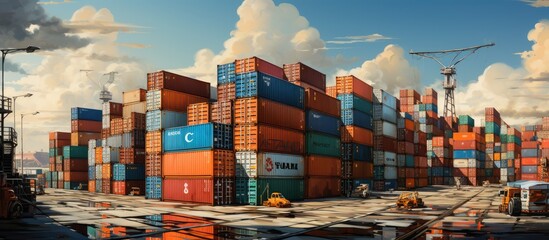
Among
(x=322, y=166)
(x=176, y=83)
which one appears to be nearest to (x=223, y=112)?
(x=176, y=83)

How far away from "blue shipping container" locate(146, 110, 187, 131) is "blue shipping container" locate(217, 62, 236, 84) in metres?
7.80

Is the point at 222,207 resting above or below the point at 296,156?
below

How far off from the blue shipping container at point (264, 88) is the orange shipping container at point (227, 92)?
1.05 meters

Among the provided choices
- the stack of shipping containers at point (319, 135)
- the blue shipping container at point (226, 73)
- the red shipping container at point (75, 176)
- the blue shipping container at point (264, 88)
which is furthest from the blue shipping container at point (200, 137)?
the red shipping container at point (75, 176)

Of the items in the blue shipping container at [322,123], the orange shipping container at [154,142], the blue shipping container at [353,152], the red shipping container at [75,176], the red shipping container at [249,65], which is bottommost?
the red shipping container at [75,176]

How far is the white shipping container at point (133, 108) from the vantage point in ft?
214

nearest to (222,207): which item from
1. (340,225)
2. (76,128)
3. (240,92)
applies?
(240,92)

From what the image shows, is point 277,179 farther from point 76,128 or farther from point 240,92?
point 76,128

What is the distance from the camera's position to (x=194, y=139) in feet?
152

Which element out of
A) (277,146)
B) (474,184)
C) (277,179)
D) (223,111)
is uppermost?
(223,111)

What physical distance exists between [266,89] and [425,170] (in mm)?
67372

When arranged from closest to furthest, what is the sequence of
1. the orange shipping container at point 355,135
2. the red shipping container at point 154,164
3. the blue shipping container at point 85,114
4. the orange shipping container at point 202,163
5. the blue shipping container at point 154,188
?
the orange shipping container at point 202,163 → the red shipping container at point 154,164 → the blue shipping container at point 154,188 → the orange shipping container at point 355,135 → the blue shipping container at point 85,114

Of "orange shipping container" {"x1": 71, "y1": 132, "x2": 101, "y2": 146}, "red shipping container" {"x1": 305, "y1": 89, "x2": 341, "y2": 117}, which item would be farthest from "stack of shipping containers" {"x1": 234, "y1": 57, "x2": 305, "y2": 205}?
"orange shipping container" {"x1": 71, "y1": 132, "x2": 101, "y2": 146}

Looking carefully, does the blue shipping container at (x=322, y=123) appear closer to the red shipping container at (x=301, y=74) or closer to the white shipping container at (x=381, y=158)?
the red shipping container at (x=301, y=74)
